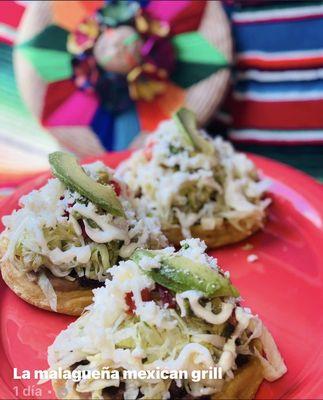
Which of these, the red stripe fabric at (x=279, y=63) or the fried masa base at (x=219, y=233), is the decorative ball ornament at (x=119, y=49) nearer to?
the red stripe fabric at (x=279, y=63)

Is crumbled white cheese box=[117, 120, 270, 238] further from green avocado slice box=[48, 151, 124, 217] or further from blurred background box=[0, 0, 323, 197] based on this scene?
blurred background box=[0, 0, 323, 197]

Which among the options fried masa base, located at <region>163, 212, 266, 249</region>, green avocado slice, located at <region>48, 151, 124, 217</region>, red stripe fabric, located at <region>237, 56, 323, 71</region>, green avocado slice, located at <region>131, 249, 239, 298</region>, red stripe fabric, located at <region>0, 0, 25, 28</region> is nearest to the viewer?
green avocado slice, located at <region>131, 249, 239, 298</region>

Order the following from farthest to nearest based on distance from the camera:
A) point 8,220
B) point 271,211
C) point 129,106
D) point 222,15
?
1. point 129,106
2. point 222,15
3. point 271,211
4. point 8,220

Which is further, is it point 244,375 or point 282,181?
point 282,181

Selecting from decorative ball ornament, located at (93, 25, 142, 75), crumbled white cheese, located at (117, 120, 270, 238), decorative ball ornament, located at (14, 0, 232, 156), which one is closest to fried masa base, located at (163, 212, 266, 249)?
crumbled white cheese, located at (117, 120, 270, 238)

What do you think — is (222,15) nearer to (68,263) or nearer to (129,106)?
(129,106)

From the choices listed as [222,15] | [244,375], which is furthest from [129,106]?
[244,375]

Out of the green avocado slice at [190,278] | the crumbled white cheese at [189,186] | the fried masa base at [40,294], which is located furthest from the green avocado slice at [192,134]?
the green avocado slice at [190,278]
